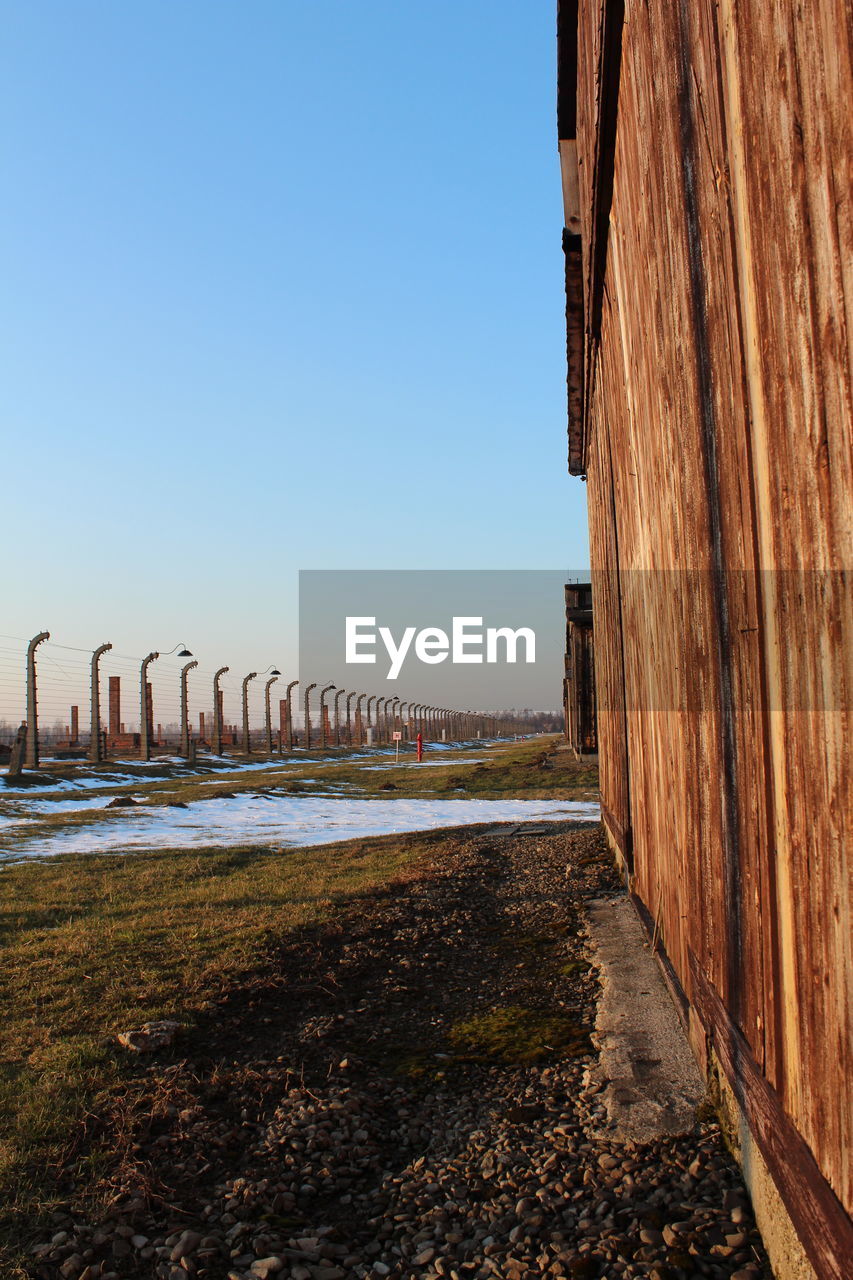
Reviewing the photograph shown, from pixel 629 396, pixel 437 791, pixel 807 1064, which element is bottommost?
pixel 437 791

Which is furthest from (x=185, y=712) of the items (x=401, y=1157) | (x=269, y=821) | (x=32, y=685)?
(x=401, y=1157)

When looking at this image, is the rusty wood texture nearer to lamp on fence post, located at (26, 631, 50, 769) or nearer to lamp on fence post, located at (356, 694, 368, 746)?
lamp on fence post, located at (26, 631, 50, 769)

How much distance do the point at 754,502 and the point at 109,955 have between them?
499 cm

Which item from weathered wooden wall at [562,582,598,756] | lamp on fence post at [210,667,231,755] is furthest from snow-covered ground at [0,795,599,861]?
lamp on fence post at [210,667,231,755]

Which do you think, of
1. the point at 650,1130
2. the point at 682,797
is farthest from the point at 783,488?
the point at 650,1130

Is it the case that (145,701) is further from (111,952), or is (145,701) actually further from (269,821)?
(111,952)

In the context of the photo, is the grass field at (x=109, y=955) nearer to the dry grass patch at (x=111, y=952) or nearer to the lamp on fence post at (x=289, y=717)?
the dry grass patch at (x=111, y=952)

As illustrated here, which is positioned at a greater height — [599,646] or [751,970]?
[599,646]

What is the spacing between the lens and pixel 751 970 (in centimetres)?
197

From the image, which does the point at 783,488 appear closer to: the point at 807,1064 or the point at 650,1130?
the point at 807,1064

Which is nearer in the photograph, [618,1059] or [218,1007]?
[618,1059]

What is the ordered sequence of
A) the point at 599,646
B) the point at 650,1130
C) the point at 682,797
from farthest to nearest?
1. the point at 599,646
2. the point at 682,797
3. the point at 650,1130

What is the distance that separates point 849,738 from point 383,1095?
2.69m

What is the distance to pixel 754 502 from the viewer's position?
1.71 meters
